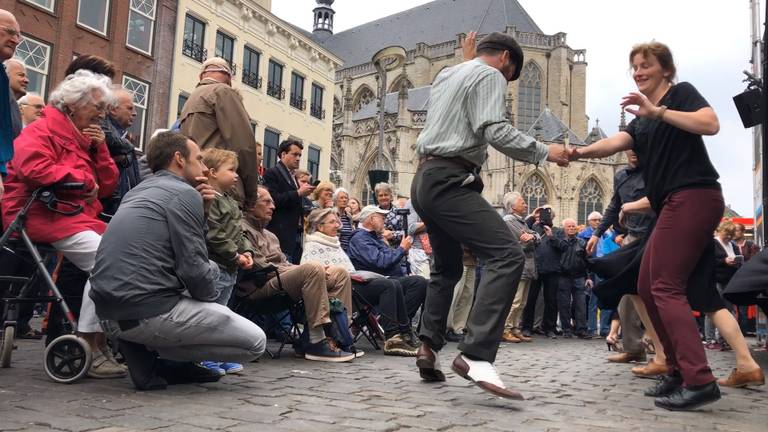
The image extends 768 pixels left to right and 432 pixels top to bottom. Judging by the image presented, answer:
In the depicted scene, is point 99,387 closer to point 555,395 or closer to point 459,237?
point 459,237

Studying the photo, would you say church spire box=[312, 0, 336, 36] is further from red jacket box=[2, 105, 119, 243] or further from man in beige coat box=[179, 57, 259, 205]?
red jacket box=[2, 105, 119, 243]

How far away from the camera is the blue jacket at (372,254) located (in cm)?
729

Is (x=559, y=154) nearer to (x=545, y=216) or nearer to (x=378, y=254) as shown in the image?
(x=378, y=254)

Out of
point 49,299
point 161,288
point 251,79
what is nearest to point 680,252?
→ point 161,288

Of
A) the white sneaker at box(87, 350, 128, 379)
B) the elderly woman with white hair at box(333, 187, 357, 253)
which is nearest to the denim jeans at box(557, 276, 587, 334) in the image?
the elderly woman with white hair at box(333, 187, 357, 253)

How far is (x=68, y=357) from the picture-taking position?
3.90 meters

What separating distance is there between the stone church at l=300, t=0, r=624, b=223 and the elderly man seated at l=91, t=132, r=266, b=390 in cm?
3303

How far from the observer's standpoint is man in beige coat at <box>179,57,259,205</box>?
17.3 feet

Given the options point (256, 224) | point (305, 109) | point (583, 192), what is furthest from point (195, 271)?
point (583, 192)

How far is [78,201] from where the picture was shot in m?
4.35

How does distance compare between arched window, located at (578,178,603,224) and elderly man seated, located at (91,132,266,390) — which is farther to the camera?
arched window, located at (578,178,603,224)

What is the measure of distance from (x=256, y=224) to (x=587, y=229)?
873 cm

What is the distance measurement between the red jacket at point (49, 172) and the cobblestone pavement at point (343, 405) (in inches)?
38.0

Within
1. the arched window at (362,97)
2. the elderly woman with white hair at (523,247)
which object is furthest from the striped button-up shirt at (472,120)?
the arched window at (362,97)
